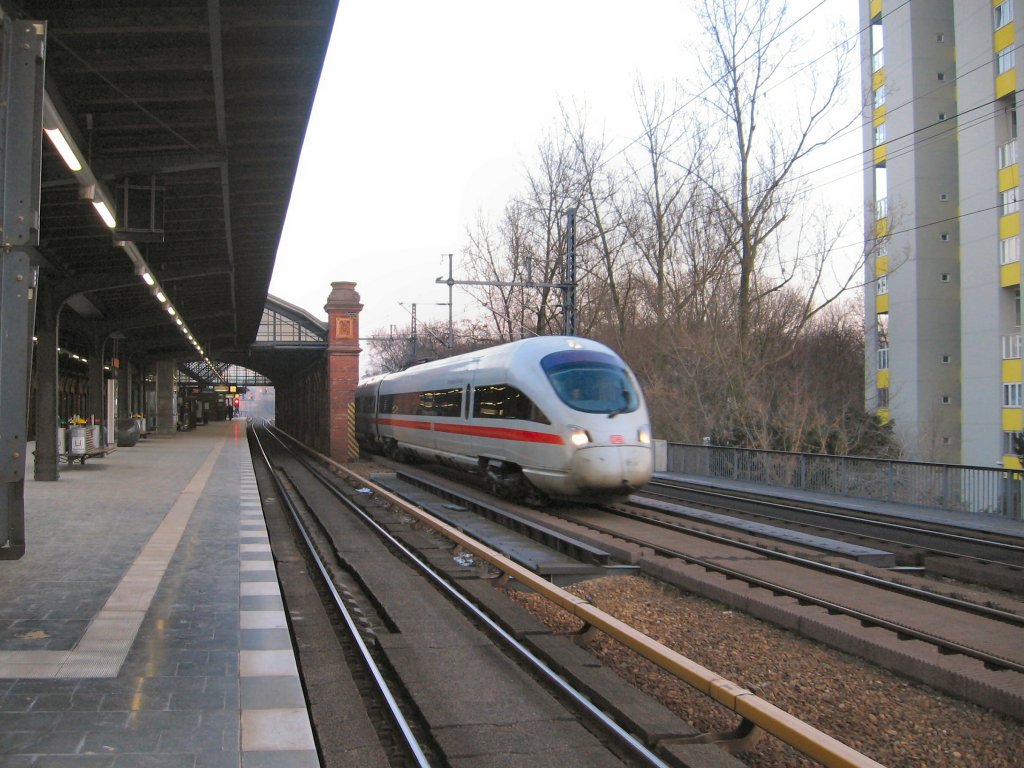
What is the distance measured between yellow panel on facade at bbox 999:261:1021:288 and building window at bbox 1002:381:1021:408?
3209 mm

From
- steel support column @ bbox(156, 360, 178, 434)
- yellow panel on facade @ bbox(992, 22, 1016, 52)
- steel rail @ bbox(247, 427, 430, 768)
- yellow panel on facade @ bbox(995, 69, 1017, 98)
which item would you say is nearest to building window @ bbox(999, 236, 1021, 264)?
yellow panel on facade @ bbox(995, 69, 1017, 98)

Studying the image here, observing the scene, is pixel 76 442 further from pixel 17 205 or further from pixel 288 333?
pixel 288 333

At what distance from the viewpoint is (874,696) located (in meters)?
5.75

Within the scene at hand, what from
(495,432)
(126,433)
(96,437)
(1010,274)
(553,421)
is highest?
(1010,274)

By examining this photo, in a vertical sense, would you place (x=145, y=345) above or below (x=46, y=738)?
above

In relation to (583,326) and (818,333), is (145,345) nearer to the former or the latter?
(583,326)

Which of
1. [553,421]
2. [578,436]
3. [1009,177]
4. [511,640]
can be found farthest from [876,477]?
[1009,177]

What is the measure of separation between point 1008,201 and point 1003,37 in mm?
5477

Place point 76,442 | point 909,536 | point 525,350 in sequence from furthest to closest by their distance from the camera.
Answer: point 76,442 → point 525,350 → point 909,536

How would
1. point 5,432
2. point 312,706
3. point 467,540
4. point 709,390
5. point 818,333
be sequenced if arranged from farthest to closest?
point 818,333 → point 709,390 → point 467,540 → point 5,432 → point 312,706

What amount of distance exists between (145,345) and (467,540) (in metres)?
28.1

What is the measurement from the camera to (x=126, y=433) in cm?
2998

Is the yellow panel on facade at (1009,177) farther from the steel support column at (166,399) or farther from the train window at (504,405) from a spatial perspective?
→ the steel support column at (166,399)

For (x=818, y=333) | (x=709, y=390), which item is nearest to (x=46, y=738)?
(x=709, y=390)
